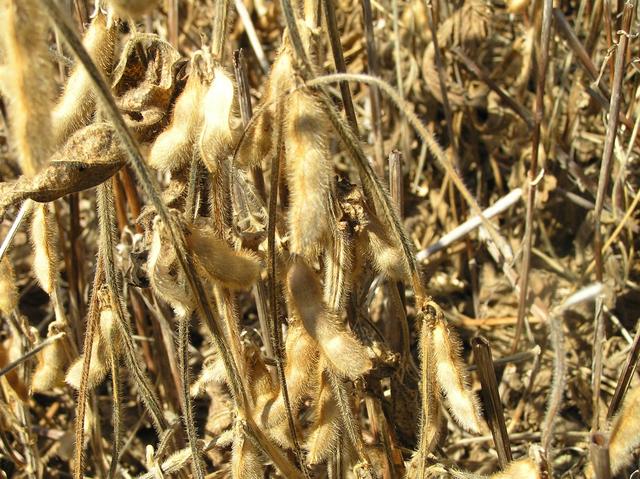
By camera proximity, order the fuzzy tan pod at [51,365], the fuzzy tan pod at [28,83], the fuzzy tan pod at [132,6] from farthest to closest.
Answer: the fuzzy tan pod at [51,365]
the fuzzy tan pod at [132,6]
the fuzzy tan pod at [28,83]

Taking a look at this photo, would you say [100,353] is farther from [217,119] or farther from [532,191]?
[532,191]

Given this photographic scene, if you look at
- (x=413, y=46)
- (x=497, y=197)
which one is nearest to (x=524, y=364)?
(x=497, y=197)

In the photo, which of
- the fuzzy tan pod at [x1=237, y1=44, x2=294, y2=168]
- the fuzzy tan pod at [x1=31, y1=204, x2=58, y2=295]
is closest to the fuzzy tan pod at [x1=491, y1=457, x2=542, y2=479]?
the fuzzy tan pod at [x1=237, y1=44, x2=294, y2=168]

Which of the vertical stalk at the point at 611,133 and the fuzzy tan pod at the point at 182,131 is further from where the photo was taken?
the vertical stalk at the point at 611,133

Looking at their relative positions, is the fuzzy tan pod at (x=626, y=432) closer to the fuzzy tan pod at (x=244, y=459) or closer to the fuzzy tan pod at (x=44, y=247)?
the fuzzy tan pod at (x=244, y=459)

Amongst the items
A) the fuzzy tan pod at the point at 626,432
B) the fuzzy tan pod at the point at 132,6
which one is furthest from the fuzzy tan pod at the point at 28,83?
the fuzzy tan pod at the point at 626,432

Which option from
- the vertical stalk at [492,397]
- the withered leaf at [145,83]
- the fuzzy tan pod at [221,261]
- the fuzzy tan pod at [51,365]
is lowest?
the vertical stalk at [492,397]

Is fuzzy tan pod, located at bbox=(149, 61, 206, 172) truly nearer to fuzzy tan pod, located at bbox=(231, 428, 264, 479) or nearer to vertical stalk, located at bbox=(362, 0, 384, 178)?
fuzzy tan pod, located at bbox=(231, 428, 264, 479)
